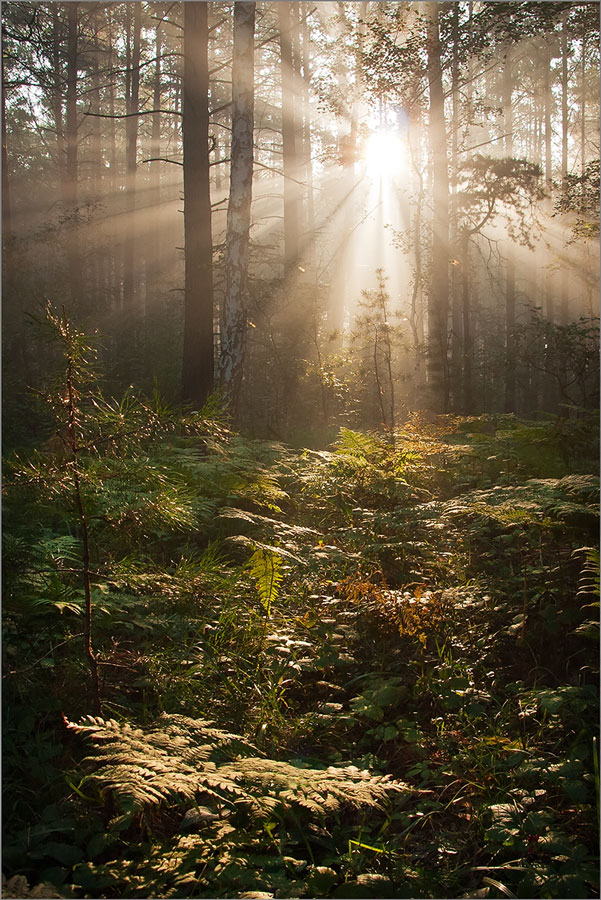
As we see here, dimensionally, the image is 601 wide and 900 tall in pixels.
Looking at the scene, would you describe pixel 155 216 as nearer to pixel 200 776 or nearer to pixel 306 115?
pixel 306 115

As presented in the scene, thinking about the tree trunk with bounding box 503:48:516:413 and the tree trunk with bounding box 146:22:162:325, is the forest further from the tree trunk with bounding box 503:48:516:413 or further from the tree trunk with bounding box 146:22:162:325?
the tree trunk with bounding box 146:22:162:325

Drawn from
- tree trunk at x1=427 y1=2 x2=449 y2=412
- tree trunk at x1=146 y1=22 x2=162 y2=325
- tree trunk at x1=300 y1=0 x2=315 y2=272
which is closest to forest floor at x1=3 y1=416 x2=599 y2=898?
tree trunk at x1=427 y1=2 x2=449 y2=412

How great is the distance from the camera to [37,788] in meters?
2.33

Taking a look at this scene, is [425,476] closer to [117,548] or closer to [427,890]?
[117,548]

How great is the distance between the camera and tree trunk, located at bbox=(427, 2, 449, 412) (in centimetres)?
1298

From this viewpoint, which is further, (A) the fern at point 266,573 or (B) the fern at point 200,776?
(A) the fern at point 266,573

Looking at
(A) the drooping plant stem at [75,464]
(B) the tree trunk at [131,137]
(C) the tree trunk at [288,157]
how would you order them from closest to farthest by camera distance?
1. (A) the drooping plant stem at [75,464]
2. (C) the tree trunk at [288,157]
3. (B) the tree trunk at [131,137]

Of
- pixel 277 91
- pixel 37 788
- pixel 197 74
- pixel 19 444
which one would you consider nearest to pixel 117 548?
pixel 37 788

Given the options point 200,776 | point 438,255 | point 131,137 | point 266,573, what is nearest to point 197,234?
point 438,255

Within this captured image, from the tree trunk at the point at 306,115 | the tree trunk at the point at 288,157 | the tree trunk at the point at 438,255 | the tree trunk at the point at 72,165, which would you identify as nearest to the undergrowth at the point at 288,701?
the tree trunk at the point at 438,255

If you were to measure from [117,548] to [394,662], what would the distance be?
1904 millimetres

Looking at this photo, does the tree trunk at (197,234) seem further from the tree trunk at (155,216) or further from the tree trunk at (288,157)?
the tree trunk at (155,216)

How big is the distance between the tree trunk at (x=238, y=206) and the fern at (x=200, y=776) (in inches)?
248

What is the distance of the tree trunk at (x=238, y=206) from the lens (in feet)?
27.0
